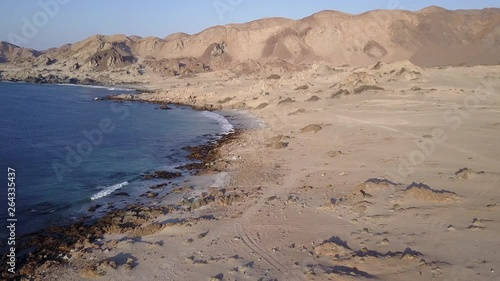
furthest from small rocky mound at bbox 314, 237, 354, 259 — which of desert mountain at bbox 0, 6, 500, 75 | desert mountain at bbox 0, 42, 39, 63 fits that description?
desert mountain at bbox 0, 42, 39, 63

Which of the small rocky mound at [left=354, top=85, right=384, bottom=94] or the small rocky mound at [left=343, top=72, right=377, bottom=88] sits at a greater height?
the small rocky mound at [left=343, top=72, right=377, bottom=88]

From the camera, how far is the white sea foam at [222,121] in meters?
27.1

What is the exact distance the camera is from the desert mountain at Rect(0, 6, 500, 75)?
2297 inches

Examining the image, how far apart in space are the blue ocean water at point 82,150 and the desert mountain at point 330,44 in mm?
35306

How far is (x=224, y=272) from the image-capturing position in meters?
7.79

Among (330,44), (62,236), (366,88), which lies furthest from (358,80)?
(330,44)

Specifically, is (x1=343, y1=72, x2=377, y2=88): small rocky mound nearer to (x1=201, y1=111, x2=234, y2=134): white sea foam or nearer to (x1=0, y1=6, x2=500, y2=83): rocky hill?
(x1=201, y1=111, x2=234, y2=134): white sea foam

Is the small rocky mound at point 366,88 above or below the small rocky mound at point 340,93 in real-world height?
above

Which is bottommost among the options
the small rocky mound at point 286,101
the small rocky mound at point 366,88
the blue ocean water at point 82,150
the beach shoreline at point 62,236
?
the beach shoreline at point 62,236

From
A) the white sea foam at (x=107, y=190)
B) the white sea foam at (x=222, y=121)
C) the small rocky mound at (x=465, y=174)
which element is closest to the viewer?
the small rocky mound at (x=465, y=174)

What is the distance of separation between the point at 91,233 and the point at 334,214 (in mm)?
7005

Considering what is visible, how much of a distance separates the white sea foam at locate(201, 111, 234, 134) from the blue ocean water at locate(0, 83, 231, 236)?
9 cm

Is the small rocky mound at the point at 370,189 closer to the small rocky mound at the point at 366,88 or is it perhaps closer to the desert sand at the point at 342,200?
the desert sand at the point at 342,200

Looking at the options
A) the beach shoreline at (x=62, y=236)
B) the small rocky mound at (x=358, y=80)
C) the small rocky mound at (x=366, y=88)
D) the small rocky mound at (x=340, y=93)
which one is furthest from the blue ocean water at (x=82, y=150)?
the small rocky mound at (x=358, y=80)
